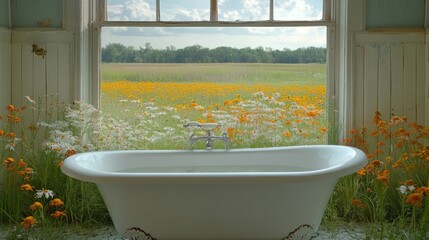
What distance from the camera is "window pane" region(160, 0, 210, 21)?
147 inches

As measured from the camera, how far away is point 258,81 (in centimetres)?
379

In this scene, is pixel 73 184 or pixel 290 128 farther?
pixel 290 128

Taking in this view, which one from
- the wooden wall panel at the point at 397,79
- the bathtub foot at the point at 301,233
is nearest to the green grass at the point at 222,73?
the wooden wall panel at the point at 397,79

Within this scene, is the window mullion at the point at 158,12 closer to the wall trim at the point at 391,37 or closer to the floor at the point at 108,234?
the wall trim at the point at 391,37

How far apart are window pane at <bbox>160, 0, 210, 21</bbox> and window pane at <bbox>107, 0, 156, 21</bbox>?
0.09m

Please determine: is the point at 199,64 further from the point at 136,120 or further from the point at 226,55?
the point at 136,120

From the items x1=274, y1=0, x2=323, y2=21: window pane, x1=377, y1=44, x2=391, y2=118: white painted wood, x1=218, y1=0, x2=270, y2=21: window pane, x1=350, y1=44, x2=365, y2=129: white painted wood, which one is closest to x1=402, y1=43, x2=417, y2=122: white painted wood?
x1=377, y1=44, x2=391, y2=118: white painted wood

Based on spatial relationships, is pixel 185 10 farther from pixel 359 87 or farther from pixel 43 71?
pixel 359 87

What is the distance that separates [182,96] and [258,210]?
1.55m

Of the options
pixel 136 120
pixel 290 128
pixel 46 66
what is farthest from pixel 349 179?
pixel 46 66

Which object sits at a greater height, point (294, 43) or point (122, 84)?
point (294, 43)

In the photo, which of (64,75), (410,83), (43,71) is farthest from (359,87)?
(43,71)

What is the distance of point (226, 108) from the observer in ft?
12.3

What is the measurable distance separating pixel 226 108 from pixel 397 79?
129cm
